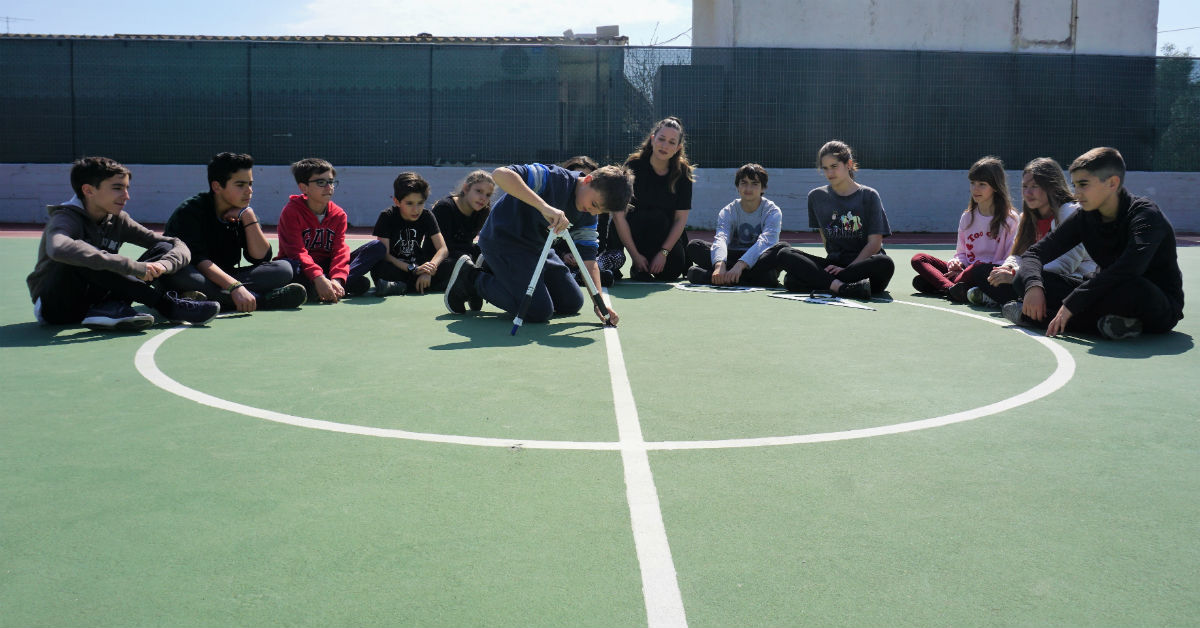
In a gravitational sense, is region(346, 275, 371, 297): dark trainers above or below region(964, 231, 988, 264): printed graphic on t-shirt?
below

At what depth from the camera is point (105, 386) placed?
13.8 ft

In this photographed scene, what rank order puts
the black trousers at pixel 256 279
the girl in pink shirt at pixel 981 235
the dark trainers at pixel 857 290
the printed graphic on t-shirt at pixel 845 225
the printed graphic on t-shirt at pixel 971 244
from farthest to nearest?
the printed graphic on t-shirt at pixel 845 225
the printed graphic on t-shirt at pixel 971 244
the dark trainers at pixel 857 290
the girl in pink shirt at pixel 981 235
the black trousers at pixel 256 279

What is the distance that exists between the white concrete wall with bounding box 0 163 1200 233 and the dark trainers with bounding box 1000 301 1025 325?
10.6m

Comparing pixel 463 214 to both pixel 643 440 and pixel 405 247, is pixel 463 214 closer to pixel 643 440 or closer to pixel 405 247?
pixel 405 247

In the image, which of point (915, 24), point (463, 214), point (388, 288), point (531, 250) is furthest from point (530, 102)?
point (531, 250)

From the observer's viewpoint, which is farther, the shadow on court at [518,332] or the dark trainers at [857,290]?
the dark trainers at [857,290]

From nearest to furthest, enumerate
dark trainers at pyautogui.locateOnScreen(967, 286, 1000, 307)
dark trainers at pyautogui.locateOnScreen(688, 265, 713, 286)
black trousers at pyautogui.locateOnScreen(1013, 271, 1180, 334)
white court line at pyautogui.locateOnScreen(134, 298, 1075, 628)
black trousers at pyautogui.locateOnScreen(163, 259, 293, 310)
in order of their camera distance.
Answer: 1. white court line at pyautogui.locateOnScreen(134, 298, 1075, 628)
2. black trousers at pyautogui.locateOnScreen(1013, 271, 1180, 334)
3. black trousers at pyautogui.locateOnScreen(163, 259, 293, 310)
4. dark trainers at pyautogui.locateOnScreen(967, 286, 1000, 307)
5. dark trainers at pyautogui.locateOnScreen(688, 265, 713, 286)

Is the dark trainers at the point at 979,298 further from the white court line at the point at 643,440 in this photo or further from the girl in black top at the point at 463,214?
the girl in black top at the point at 463,214

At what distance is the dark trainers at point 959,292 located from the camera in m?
7.42

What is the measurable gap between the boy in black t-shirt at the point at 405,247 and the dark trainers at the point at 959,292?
3942 mm

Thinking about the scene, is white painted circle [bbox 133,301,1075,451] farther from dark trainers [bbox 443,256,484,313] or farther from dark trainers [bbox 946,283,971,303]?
dark trainers [bbox 946,283,971,303]

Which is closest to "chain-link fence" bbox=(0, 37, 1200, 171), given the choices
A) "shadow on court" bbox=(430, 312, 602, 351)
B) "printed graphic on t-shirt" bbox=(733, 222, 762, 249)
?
"printed graphic on t-shirt" bbox=(733, 222, 762, 249)

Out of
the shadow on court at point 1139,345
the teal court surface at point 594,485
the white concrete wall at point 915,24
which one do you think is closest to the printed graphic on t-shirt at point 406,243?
the teal court surface at point 594,485

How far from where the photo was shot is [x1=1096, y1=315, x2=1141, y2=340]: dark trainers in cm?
551
